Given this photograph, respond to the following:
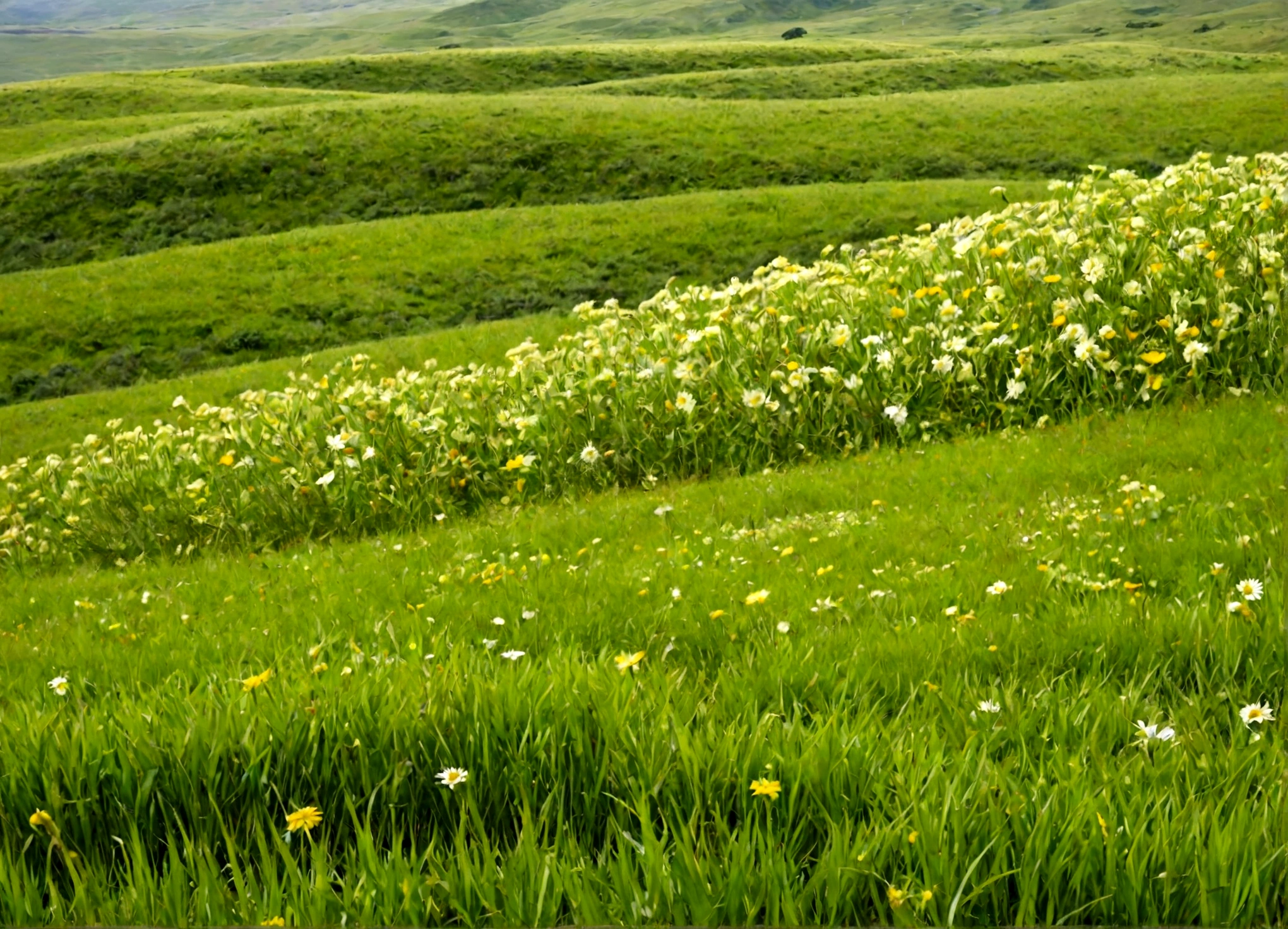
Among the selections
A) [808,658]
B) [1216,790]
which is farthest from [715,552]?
[1216,790]

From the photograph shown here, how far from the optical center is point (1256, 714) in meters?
3.06

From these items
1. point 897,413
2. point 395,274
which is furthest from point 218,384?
point 897,413

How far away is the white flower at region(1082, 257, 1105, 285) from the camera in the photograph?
8.29 meters

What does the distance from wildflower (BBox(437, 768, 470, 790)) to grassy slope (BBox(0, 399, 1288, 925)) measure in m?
0.05

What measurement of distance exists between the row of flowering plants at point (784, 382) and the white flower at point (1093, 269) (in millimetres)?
21

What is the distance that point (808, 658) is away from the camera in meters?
3.68

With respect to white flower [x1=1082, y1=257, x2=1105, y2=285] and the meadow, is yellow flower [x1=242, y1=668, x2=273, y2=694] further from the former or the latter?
white flower [x1=1082, y1=257, x2=1105, y2=285]

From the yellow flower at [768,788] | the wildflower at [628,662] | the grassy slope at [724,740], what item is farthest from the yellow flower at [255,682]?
the yellow flower at [768,788]

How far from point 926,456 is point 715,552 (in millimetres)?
2488

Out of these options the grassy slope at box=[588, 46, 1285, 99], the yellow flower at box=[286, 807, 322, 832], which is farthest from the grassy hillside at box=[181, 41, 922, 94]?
the yellow flower at box=[286, 807, 322, 832]

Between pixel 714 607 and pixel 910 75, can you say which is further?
pixel 910 75

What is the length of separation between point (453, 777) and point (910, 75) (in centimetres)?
6959

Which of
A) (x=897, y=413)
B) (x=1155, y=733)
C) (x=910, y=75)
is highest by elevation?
(x=910, y=75)

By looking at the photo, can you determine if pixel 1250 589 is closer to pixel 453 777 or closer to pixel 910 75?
pixel 453 777
